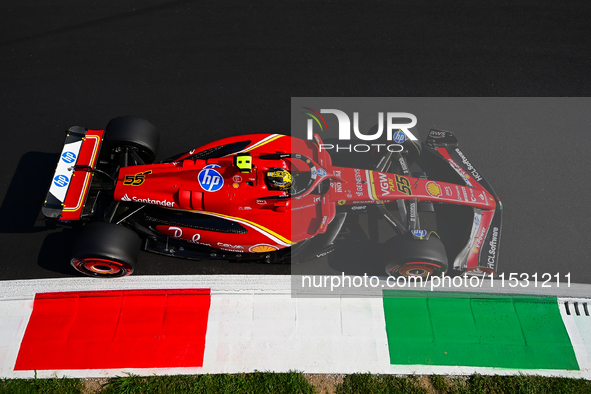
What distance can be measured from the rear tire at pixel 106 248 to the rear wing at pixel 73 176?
33 cm

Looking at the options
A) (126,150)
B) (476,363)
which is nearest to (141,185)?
(126,150)

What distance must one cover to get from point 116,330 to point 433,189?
5269 mm

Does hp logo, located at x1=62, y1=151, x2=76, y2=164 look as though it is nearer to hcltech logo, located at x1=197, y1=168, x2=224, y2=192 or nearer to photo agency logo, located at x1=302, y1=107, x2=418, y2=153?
hcltech logo, located at x1=197, y1=168, x2=224, y2=192

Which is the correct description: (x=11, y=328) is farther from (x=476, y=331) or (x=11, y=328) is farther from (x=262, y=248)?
(x=476, y=331)

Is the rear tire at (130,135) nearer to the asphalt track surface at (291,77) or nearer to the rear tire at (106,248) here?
the asphalt track surface at (291,77)

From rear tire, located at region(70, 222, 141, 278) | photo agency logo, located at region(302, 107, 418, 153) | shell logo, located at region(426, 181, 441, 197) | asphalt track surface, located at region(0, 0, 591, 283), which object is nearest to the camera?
rear tire, located at region(70, 222, 141, 278)

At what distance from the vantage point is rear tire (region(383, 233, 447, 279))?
5711mm

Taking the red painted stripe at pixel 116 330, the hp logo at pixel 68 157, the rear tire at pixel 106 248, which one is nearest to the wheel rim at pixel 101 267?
the rear tire at pixel 106 248

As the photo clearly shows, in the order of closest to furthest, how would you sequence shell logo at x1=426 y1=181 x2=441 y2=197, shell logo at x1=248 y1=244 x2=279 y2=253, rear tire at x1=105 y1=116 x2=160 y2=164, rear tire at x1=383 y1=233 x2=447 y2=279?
rear tire at x1=383 y1=233 x2=447 y2=279 < shell logo at x1=248 y1=244 x2=279 y2=253 < shell logo at x1=426 y1=181 x2=441 y2=197 < rear tire at x1=105 y1=116 x2=160 y2=164

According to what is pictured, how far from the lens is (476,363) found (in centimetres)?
580

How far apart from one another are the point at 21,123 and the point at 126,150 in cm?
297

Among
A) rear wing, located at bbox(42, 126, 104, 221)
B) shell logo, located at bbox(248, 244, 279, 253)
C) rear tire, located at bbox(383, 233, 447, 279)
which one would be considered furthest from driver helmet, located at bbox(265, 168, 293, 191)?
rear wing, located at bbox(42, 126, 104, 221)

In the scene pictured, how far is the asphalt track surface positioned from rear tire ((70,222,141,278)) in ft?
2.96

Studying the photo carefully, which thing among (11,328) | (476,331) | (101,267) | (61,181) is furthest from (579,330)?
(11,328)
